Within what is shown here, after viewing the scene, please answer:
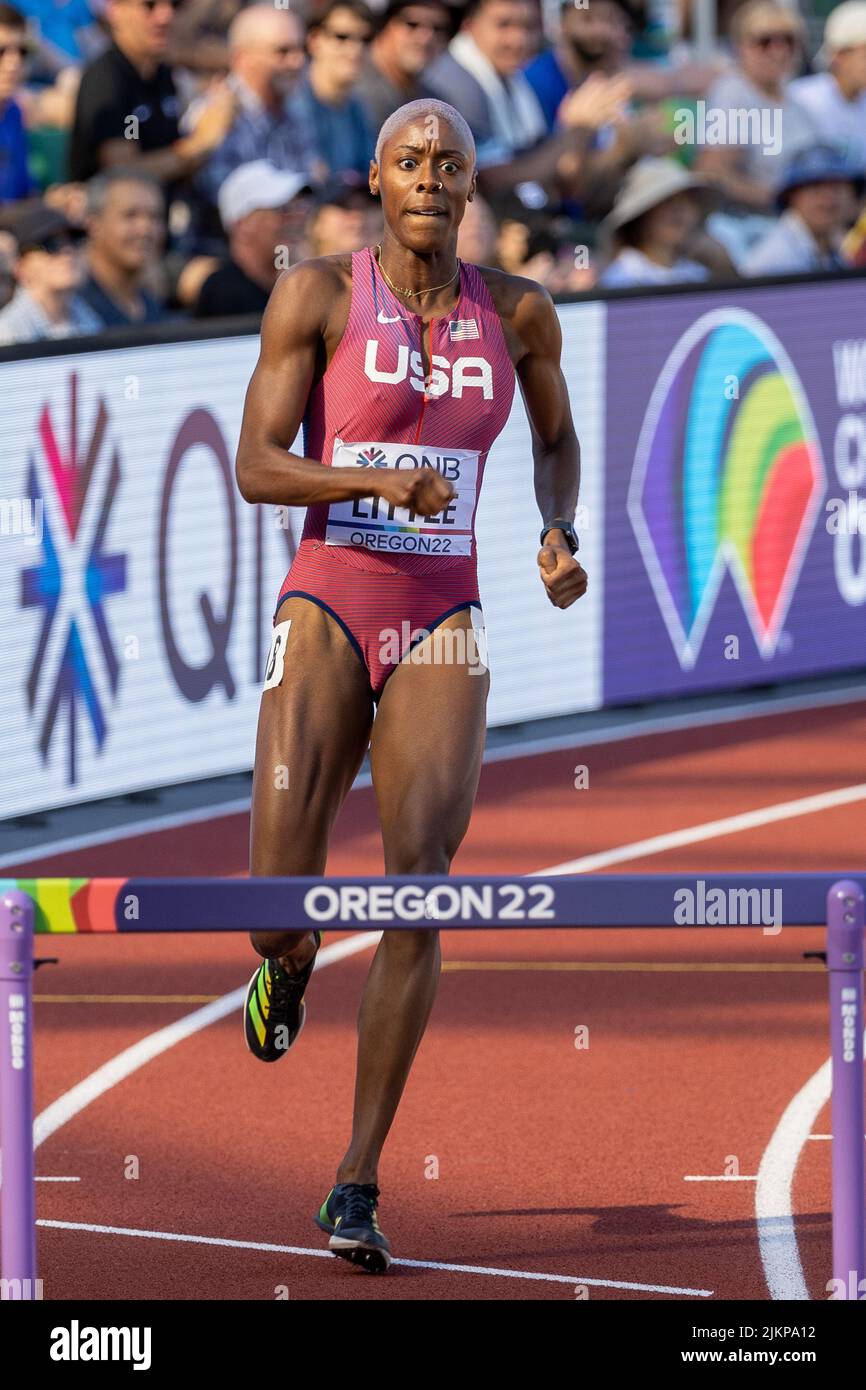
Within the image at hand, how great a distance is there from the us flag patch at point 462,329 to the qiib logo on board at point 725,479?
7.01m

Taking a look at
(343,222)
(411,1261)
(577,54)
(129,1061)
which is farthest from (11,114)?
(411,1261)

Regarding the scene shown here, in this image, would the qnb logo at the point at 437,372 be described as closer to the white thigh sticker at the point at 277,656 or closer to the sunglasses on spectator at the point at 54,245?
the white thigh sticker at the point at 277,656

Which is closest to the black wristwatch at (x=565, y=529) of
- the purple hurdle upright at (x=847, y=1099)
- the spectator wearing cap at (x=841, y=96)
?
the purple hurdle upright at (x=847, y=1099)

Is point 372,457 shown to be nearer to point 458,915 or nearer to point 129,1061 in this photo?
point 458,915

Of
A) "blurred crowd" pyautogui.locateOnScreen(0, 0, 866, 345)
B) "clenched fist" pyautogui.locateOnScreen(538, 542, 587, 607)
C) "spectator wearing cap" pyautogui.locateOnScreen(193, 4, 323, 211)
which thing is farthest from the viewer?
"spectator wearing cap" pyautogui.locateOnScreen(193, 4, 323, 211)

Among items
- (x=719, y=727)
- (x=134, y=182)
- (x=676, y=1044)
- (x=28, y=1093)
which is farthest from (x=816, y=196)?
(x=28, y=1093)

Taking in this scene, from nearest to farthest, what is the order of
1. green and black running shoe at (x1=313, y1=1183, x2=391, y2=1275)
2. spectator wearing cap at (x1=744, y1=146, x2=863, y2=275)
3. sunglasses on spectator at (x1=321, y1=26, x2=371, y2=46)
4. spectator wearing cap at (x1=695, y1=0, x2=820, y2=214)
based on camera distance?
green and black running shoe at (x1=313, y1=1183, x2=391, y2=1275) < sunglasses on spectator at (x1=321, y1=26, x2=371, y2=46) < spectator wearing cap at (x1=744, y1=146, x2=863, y2=275) < spectator wearing cap at (x1=695, y1=0, x2=820, y2=214)

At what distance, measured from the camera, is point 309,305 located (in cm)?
538

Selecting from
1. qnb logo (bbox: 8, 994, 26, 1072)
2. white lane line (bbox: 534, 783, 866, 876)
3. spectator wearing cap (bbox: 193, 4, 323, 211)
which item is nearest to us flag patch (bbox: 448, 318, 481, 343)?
qnb logo (bbox: 8, 994, 26, 1072)

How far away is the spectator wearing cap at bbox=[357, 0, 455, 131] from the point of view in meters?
13.5

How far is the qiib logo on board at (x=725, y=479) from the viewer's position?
41.1 ft

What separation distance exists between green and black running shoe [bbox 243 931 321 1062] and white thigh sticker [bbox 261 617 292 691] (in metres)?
0.65

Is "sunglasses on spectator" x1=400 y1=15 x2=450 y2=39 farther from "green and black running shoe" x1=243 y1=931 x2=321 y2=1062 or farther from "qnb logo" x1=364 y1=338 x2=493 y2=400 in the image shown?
"green and black running shoe" x1=243 y1=931 x2=321 y2=1062
